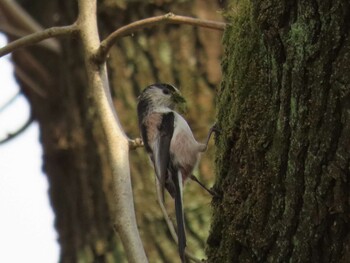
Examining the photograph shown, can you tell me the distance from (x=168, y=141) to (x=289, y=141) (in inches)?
47.5

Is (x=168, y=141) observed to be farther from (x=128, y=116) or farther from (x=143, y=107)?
(x=128, y=116)

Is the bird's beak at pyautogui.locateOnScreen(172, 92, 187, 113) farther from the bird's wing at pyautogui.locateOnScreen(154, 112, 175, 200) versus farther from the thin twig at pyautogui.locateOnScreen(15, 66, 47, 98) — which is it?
the thin twig at pyautogui.locateOnScreen(15, 66, 47, 98)

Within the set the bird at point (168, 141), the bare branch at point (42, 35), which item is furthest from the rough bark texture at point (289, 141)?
the bird at point (168, 141)

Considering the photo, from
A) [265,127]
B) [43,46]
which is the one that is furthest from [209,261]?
[43,46]

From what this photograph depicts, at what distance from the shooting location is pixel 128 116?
16.7ft

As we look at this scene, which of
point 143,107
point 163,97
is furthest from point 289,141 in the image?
point 143,107

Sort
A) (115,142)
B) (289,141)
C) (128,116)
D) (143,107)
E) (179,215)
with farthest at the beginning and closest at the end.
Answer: (128,116), (143,107), (179,215), (115,142), (289,141)

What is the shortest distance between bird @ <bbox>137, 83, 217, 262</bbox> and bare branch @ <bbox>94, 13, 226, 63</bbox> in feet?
2.20

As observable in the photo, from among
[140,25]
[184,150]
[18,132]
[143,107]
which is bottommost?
[18,132]

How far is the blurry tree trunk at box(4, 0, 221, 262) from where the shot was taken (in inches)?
196

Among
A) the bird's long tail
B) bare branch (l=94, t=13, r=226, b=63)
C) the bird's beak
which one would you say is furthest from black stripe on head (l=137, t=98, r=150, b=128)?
bare branch (l=94, t=13, r=226, b=63)

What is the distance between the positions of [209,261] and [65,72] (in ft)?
10.3

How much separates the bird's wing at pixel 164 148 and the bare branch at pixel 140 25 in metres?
0.69

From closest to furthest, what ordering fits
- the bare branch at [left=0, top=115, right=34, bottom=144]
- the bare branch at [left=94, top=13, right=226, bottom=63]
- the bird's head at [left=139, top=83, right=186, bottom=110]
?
1. the bare branch at [left=94, top=13, right=226, bottom=63]
2. the bird's head at [left=139, top=83, right=186, bottom=110]
3. the bare branch at [left=0, top=115, right=34, bottom=144]
